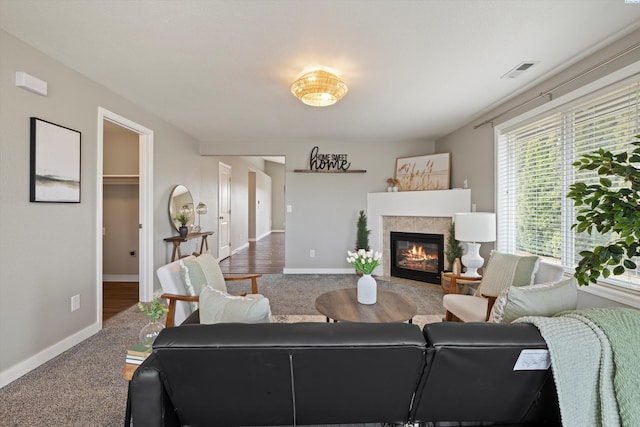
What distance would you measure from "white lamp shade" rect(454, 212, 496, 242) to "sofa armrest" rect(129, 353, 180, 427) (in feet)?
9.71

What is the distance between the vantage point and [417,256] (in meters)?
4.68

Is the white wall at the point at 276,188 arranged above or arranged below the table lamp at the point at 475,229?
above

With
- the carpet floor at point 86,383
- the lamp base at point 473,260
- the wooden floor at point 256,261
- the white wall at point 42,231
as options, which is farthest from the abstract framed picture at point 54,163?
the lamp base at point 473,260

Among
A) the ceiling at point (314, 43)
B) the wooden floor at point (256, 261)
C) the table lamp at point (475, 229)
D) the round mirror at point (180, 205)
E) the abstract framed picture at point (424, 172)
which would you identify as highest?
the ceiling at point (314, 43)

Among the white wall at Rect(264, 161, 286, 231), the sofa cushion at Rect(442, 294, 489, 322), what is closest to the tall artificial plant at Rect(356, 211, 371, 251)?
the sofa cushion at Rect(442, 294, 489, 322)

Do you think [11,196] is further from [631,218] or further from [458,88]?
[458,88]

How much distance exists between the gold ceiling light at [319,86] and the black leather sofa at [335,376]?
205 centimetres

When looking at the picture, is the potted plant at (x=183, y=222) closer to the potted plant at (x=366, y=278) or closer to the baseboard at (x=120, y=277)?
the baseboard at (x=120, y=277)

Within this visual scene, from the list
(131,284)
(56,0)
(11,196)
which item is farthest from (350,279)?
(56,0)

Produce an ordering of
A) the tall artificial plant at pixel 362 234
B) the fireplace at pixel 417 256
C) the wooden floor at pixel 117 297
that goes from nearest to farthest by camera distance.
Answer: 1. the wooden floor at pixel 117 297
2. the fireplace at pixel 417 256
3. the tall artificial plant at pixel 362 234

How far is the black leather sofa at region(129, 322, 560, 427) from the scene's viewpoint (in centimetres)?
96

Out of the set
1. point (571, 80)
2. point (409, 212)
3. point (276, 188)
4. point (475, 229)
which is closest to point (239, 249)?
point (276, 188)

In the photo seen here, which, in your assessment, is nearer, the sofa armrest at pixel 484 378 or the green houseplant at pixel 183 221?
the sofa armrest at pixel 484 378

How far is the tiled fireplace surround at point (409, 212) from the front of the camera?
4.18m
